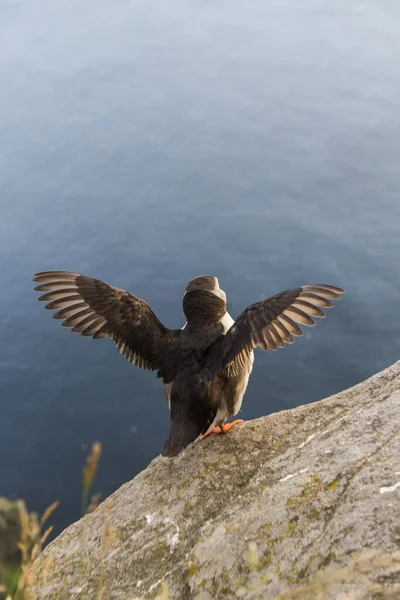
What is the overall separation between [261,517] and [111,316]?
3.32 meters

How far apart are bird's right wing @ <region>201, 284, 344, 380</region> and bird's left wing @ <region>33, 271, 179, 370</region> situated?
687mm

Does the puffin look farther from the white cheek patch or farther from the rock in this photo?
Result: the rock

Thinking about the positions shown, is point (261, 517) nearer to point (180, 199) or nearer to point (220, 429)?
point (220, 429)

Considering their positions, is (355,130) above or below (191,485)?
above

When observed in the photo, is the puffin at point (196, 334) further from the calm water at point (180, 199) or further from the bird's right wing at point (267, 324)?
the calm water at point (180, 199)

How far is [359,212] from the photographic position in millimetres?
32125

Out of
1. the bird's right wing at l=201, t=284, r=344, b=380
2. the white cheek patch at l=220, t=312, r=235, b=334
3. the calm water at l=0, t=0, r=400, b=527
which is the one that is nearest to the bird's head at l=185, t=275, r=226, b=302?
the white cheek patch at l=220, t=312, r=235, b=334

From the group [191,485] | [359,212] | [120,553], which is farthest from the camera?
[359,212]

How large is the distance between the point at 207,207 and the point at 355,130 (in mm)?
10427

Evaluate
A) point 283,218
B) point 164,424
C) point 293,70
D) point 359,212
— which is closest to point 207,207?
point 283,218

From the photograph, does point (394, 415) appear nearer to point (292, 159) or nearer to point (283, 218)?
point (283, 218)

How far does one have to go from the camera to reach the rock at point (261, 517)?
139 inches

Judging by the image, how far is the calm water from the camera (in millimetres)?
25375

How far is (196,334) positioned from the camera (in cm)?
668
